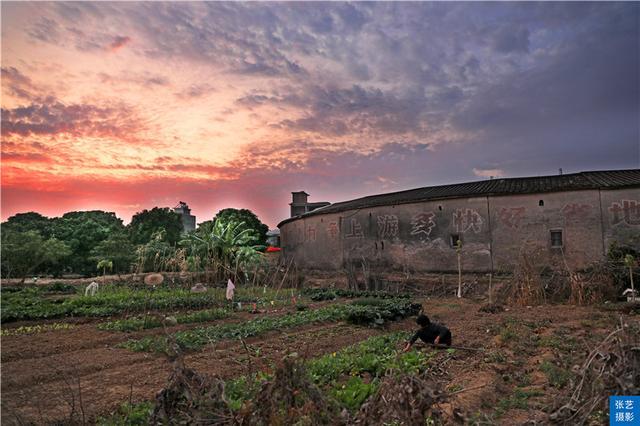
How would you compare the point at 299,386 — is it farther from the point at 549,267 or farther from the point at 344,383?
the point at 549,267

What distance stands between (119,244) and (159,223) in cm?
1486

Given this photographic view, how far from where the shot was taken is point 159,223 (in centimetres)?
4369

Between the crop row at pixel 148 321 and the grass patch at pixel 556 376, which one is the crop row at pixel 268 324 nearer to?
the crop row at pixel 148 321

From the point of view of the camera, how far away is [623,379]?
3.36 metres

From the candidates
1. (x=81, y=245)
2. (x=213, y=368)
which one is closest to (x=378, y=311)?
(x=213, y=368)

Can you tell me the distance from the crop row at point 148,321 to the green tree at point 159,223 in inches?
Result: 1194

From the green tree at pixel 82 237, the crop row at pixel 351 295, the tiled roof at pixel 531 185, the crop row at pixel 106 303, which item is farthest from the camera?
the green tree at pixel 82 237

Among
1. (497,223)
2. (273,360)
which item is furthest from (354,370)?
(497,223)

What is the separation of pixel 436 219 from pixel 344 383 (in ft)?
50.4

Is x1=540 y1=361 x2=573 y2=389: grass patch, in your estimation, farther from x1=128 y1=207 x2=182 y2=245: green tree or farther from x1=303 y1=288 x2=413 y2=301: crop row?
x1=128 y1=207 x2=182 y2=245: green tree

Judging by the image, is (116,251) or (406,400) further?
(116,251)

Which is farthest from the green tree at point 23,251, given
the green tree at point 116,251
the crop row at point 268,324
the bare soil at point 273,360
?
the crop row at point 268,324

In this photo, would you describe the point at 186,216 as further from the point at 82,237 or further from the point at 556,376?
the point at 556,376

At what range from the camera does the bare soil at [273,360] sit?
5.57m
